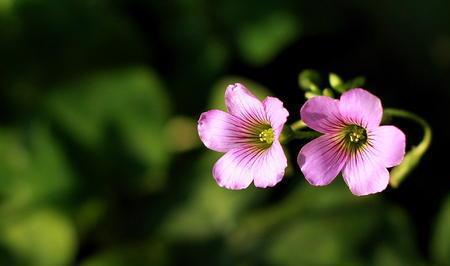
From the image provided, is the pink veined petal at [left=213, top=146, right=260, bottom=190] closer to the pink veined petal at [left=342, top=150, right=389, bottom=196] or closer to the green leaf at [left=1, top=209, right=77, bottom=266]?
the pink veined petal at [left=342, top=150, right=389, bottom=196]

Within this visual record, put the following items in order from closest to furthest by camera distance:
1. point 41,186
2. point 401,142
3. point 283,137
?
point 401,142 < point 283,137 < point 41,186

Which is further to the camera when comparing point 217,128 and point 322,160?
point 217,128

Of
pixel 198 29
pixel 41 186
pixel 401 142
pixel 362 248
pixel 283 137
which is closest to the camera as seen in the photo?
pixel 401 142

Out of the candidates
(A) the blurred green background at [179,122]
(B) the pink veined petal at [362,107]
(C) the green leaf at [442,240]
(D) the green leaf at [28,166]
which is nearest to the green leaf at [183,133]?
(A) the blurred green background at [179,122]

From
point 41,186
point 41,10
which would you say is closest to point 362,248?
point 41,186

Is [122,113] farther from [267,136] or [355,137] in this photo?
[355,137]

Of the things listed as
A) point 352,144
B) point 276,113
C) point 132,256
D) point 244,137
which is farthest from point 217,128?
point 132,256

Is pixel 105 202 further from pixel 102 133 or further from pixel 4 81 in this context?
pixel 4 81

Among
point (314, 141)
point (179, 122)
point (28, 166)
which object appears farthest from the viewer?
point (179, 122)

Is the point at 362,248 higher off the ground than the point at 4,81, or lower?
lower
